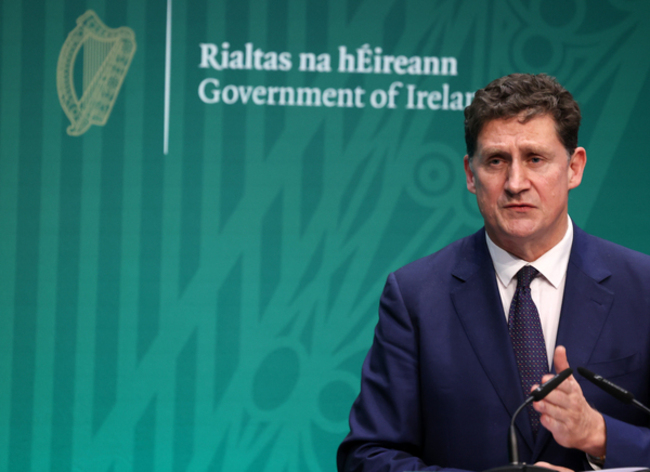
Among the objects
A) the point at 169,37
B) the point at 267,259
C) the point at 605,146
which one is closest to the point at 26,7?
the point at 169,37

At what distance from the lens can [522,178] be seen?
1396 millimetres

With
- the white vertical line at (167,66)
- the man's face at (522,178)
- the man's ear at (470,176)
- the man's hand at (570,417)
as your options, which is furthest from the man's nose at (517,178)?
the white vertical line at (167,66)

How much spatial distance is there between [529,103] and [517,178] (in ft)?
0.53

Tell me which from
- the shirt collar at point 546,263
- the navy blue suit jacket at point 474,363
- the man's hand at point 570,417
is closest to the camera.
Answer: the man's hand at point 570,417

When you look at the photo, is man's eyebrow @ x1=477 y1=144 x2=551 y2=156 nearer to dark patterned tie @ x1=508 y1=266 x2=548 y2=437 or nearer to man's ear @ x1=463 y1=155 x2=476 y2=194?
man's ear @ x1=463 y1=155 x2=476 y2=194

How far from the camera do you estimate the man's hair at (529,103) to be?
1.39 metres

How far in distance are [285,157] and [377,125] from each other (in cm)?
42

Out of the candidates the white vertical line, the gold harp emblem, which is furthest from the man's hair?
the gold harp emblem

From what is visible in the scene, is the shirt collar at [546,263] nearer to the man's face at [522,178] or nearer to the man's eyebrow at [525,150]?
the man's face at [522,178]

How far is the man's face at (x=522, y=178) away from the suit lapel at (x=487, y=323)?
0.10m

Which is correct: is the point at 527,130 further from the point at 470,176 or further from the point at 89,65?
the point at 89,65

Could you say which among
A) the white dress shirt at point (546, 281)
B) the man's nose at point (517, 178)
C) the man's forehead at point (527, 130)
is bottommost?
the white dress shirt at point (546, 281)

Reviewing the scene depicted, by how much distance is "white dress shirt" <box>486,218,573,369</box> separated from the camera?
1436 mm

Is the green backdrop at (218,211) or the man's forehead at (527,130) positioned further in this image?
the green backdrop at (218,211)
